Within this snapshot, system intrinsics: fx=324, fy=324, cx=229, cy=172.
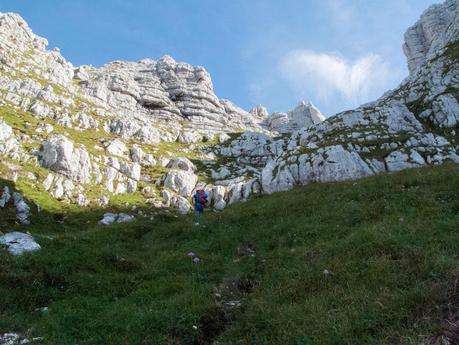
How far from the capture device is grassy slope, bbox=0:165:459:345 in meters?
7.65

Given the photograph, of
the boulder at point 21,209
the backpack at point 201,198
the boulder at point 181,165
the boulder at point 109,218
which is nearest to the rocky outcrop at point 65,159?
the boulder at point 21,209

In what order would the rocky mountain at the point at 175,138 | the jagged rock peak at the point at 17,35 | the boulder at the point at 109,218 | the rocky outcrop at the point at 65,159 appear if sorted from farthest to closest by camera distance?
1. the jagged rock peak at the point at 17,35
2. the rocky outcrop at the point at 65,159
3. the rocky mountain at the point at 175,138
4. the boulder at the point at 109,218

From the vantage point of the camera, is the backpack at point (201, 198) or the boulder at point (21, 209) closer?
the backpack at point (201, 198)

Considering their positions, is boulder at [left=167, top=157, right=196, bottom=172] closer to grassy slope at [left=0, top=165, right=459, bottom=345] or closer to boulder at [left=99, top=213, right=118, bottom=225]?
boulder at [left=99, top=213, right=118, bottom=225]

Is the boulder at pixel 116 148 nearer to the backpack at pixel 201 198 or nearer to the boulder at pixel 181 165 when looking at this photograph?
the boulder at pixel 181 165

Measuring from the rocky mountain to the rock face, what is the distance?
36552 millimetres

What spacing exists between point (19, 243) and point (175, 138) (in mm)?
114898

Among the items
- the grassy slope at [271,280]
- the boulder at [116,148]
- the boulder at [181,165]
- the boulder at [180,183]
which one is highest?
the boulder at [116,148]

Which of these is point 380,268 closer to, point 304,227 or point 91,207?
point 304,227

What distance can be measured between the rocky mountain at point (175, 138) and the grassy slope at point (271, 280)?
1273 inches

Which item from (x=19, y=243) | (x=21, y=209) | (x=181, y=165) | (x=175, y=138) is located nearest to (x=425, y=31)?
(x=175, y=138)

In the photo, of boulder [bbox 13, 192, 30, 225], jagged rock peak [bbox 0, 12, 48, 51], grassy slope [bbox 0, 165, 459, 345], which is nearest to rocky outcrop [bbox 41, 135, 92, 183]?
boulder [bbox 13, 192, 30, 225]

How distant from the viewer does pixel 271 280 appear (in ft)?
38.2

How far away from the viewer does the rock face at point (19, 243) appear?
15.8m
